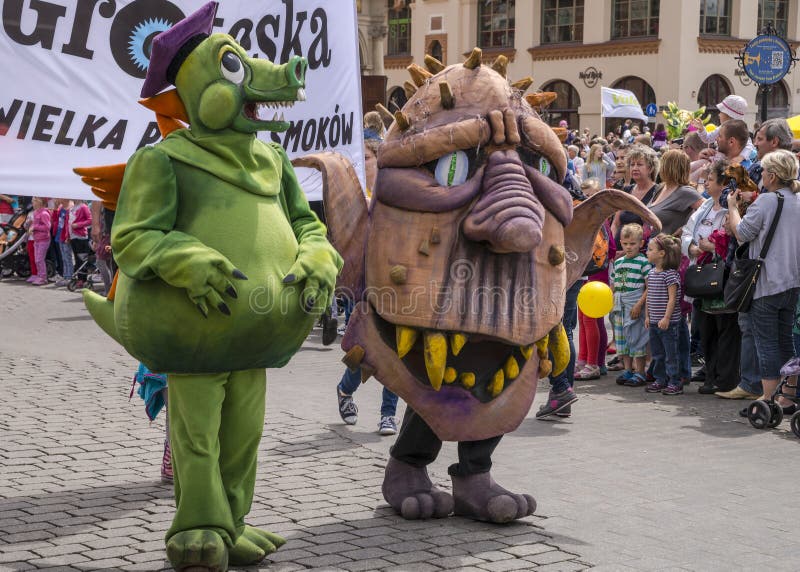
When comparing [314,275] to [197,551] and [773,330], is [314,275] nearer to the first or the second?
[197,551]

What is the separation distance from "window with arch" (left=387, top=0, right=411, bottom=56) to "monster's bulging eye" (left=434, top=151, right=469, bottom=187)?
4307 cm

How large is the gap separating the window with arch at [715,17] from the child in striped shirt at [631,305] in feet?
106

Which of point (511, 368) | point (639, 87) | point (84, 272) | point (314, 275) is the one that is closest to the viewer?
point (314, 275)

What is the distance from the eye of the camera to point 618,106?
73.0ft

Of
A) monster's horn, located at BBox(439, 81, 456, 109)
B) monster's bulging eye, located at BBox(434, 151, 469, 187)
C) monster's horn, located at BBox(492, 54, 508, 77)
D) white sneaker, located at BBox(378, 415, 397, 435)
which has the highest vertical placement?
monster's horn, located at BBox(492, 54, 508, 77)

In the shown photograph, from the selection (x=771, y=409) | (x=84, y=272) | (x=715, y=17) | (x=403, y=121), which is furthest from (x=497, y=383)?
(x=715, y=17)

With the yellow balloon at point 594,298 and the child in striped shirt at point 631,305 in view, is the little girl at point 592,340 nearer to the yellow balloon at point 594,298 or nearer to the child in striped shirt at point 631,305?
the child in striped shirt at point 631,305

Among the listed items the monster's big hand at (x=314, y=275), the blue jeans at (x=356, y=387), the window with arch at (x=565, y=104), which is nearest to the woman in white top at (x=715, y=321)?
the blue jeans at (x=356, y=387)

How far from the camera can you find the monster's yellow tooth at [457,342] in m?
4.98

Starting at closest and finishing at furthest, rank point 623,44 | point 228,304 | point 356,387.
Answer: point 228,304 < point 356,387 < point 623,44

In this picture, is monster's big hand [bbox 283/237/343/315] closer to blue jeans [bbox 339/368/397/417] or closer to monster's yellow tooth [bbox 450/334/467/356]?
monster's yellow tooth [bbox 450/334/467/356]

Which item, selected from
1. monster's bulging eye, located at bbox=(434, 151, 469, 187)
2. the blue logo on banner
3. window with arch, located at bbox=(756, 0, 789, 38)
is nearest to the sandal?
monster's bulging eye, located at bbox=(434, 151, 469, 187)

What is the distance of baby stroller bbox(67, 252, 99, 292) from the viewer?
1588 centimetres

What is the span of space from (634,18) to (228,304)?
125 feet
